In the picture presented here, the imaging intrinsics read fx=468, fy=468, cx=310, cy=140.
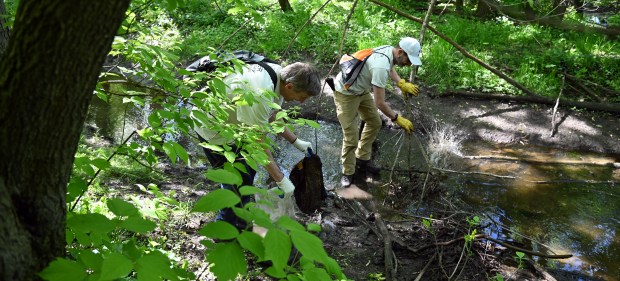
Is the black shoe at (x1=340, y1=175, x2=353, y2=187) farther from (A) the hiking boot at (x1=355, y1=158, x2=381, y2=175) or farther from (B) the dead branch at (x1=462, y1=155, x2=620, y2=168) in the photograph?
(B) the dead branch at (x1=462, y1=155, x2=620, y2=168)

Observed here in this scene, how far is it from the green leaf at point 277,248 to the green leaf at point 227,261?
101 millimetres

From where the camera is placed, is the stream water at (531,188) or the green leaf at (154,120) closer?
the green leaf at (154,120)

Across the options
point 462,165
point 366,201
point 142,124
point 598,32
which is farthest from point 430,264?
point 598,32

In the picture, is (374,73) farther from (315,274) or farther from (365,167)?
(315,274)

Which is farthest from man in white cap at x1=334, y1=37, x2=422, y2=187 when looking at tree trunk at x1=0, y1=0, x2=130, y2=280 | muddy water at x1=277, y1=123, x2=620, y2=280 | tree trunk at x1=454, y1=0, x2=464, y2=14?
tree trunk at x1=454, y1=0, x2=464, y2=14

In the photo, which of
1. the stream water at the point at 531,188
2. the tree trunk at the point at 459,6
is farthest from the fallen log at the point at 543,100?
the tree trunk at the point at 459,6

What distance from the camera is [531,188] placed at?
5641 mm

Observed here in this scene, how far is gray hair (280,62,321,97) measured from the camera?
3.11 m

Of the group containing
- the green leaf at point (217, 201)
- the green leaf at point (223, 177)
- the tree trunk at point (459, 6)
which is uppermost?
the green leaf at point (217, 201)

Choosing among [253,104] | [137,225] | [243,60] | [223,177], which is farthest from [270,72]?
[137,225]

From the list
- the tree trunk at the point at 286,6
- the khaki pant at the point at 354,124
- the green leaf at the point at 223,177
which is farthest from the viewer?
the tree trunk at the point at 286,6

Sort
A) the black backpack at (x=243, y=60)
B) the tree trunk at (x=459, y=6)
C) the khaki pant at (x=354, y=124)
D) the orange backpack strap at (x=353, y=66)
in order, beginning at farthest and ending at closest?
the tree trunk at (x=459, y=6) < the khaki pant at (x=354, y=124) < the orange backpack strap at (x=353, y=66) < the black backpack at (x=243, y=60)

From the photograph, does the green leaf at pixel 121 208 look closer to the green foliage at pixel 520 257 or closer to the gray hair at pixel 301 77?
the gray hair at pixel 301 77

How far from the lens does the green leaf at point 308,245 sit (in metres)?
1.13
